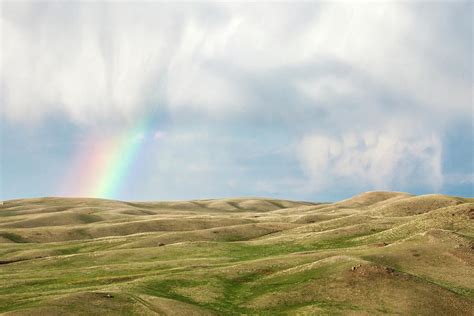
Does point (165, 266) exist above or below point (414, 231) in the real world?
below

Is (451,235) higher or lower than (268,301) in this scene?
higher

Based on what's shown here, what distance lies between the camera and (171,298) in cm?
5622

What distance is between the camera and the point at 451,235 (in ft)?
252

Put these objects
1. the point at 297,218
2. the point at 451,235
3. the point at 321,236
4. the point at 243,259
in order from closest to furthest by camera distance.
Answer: the point at 451,235, the point at 243,259, the point at 321,236, the point at 297,218

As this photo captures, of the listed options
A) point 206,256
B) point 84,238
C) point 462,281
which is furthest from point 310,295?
point 84,238

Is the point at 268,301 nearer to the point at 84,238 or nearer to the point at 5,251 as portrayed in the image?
the point at 5,251

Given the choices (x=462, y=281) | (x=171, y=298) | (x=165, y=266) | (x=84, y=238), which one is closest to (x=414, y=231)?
(x=462, y=281)

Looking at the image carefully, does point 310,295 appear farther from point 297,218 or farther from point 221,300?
point 297,218

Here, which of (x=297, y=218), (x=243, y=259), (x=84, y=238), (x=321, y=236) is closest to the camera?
(x=243, y=259)

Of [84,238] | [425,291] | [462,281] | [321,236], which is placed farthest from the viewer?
[84,238]

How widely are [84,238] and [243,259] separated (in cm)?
5706

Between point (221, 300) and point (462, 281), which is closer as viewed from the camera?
point (221, 300)

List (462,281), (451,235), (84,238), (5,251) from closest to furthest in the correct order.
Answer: (462,281), (451,235), (5,251), (84,238)

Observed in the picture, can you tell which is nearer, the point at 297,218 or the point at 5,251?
the point at 5,251
